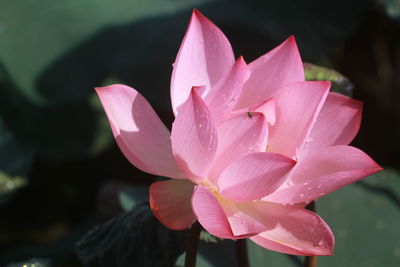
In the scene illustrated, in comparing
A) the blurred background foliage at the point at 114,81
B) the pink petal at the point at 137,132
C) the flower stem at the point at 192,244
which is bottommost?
the blurred background foliage at the point at 114,81

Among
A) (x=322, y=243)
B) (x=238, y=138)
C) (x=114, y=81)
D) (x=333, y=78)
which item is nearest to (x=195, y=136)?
(x=238, y=138)

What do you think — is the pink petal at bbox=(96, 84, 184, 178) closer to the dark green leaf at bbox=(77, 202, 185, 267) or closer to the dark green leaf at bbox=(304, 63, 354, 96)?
the dark green leaf at bbox=(77, 202, 185, 267)

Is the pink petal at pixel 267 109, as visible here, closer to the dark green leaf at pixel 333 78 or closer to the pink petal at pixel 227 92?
the pink petal at pixel 227 92

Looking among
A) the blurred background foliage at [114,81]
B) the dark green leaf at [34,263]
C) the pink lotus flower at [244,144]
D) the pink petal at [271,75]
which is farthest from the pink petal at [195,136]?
the blurred background foliage at [114,81]

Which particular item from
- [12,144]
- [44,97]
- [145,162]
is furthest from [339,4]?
[145,162]

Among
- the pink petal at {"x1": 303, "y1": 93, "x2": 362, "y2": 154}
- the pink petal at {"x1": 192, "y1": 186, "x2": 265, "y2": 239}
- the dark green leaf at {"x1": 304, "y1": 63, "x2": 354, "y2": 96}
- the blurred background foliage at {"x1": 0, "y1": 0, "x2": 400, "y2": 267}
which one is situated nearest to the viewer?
the pink petal at {"x1": 192, "y1": 186, "x2": 265, "y2": 239}

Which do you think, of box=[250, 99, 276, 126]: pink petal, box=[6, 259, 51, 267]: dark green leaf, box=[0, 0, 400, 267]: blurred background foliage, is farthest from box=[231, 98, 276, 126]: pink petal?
box=[0, 0, 400, 267]: blurred background foliage
